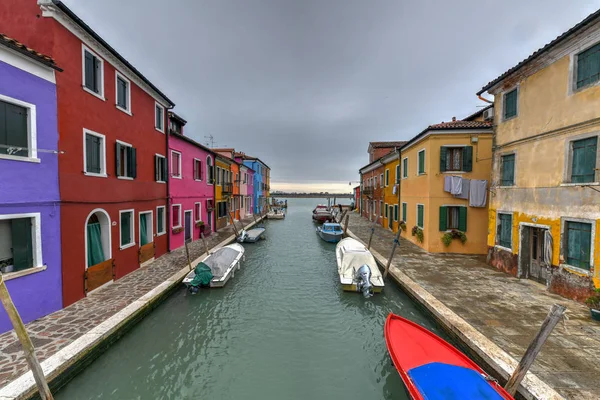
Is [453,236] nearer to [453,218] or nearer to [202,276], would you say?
[453,218]

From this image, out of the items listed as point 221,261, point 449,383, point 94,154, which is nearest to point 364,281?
point 449,383

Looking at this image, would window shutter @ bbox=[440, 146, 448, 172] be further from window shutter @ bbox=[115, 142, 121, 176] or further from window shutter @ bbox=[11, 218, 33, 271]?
window shutter @ bbox=[11, 218, 33, 271]

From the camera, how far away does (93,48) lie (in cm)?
930

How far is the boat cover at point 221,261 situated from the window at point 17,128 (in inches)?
289

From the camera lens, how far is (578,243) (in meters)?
8.61

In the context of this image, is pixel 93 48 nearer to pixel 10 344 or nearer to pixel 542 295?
pixel 10 344

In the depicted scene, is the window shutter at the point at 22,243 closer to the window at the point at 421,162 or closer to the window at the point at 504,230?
the window at the point at 504,230

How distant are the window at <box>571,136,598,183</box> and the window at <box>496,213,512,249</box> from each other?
323 centimetres

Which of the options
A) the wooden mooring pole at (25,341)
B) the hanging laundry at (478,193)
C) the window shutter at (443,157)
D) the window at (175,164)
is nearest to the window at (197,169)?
the window at (175,164)

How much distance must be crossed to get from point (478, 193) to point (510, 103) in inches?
191

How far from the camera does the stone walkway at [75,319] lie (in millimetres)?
5662

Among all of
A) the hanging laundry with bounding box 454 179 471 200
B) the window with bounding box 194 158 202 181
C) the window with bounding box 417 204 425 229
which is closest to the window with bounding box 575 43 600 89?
the hanging laundry with bounding box 454 179 471 200

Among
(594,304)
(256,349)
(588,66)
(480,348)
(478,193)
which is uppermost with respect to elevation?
(588,66)

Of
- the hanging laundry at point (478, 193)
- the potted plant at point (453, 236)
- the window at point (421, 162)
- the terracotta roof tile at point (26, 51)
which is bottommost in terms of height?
the potted plant at point (453, 236)
